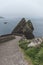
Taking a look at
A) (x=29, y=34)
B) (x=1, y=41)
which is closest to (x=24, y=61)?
(x=1, y=41)

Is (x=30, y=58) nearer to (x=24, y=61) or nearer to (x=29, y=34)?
(x=24, y=61)

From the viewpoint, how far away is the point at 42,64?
13047mm

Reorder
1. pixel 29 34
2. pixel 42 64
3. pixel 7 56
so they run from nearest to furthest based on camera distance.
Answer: pixel 42 64 → pixel 7 56 → pixel 29 34

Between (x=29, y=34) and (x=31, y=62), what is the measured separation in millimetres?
34553

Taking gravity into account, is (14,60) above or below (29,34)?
above

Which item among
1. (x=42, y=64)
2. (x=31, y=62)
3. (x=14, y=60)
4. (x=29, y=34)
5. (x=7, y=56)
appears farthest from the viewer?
(x=29, y=34)

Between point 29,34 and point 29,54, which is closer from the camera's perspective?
point 29,54

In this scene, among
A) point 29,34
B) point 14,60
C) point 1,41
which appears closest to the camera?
point 14,60

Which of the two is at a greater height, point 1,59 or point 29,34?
point 1,59

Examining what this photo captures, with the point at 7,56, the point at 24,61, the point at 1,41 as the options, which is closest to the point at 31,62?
the point at 24,61

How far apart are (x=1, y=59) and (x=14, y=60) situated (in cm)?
100

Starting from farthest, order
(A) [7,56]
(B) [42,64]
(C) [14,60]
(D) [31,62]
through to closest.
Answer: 1. (A) [7,56]
2. (C) [14,60]
3. (D) [31,62]
4. (B) [42,64]

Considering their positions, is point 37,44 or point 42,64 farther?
point 37,44

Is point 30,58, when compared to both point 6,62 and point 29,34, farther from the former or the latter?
point 29,34
